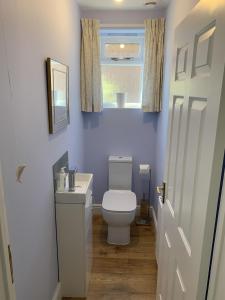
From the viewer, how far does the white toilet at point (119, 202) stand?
246 cm

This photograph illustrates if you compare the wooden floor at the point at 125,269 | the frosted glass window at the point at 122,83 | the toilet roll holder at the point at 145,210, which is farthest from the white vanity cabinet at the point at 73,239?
the frosted glass window at the point at 122,83

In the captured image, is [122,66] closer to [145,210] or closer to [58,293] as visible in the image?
[145,210]

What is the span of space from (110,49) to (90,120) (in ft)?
2.96

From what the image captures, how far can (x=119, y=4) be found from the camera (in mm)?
2453

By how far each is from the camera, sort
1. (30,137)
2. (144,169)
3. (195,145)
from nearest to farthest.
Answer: (195,145) < (30,137) < (144,169)

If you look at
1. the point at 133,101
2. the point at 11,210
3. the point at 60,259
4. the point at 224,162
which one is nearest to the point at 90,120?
the point at 133,101

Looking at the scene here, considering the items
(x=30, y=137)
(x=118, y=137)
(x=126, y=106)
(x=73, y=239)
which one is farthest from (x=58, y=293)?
(x=126, y=106)

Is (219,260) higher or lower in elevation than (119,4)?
lower

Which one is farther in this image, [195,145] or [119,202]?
[119,202]

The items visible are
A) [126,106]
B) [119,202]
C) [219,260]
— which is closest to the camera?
[219,260]

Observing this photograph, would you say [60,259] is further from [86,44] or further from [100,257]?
[86,44]

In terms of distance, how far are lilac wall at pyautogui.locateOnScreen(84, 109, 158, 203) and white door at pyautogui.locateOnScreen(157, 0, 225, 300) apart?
1.58m

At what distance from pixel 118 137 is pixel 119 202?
87 cm

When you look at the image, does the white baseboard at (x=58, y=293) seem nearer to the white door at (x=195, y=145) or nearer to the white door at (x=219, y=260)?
the white door at (x=195, y=145)
